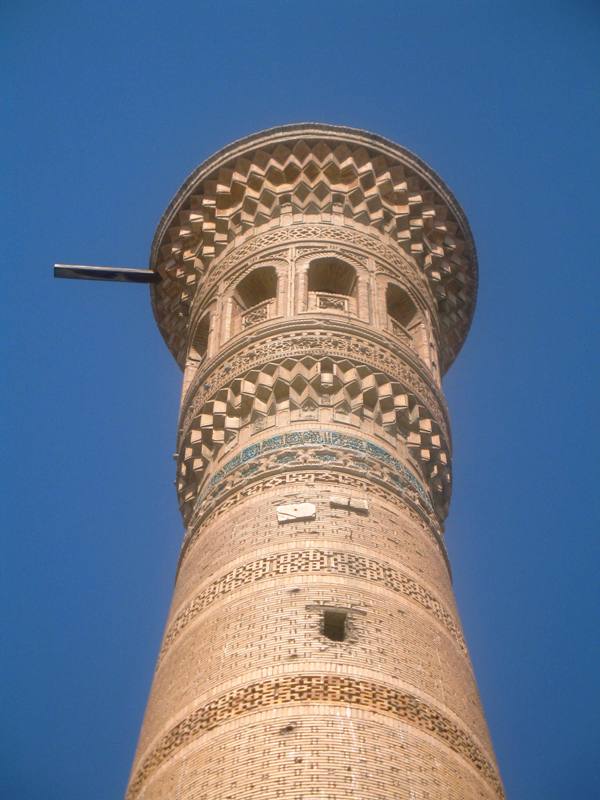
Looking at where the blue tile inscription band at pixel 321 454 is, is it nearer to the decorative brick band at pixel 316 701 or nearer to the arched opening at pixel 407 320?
the arched opening at pixel 407 320

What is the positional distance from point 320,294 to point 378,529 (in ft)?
8.52

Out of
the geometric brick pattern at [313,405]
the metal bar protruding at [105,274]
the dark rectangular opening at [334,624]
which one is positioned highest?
the metal bar protruding at [105,274]

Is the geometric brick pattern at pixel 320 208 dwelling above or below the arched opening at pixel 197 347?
above

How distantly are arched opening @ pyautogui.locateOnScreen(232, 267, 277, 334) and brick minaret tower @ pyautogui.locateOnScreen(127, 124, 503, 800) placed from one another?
2 cm

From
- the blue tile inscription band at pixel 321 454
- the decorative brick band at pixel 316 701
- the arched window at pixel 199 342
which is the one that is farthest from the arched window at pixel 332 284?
the decorative brick band at pixel 316 701

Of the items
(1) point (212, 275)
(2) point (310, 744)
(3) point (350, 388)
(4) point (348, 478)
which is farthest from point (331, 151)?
(2) point (310, 744)

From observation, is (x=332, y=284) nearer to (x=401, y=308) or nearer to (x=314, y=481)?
(x=401, y=308)

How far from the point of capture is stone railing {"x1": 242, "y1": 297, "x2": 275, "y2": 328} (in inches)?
335

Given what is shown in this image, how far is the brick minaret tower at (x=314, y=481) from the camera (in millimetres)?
5129

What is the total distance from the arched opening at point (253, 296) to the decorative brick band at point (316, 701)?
3.84 meters

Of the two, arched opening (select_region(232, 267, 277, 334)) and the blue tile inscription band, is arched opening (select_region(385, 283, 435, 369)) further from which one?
the blue tile inscription band

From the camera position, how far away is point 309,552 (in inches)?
242

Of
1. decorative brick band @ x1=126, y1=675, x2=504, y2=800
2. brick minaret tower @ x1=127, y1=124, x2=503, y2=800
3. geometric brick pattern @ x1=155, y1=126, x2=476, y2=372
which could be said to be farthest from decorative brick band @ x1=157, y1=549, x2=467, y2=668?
geometric brick pattern @ x1=155, y1=126, x2=476, y2=372

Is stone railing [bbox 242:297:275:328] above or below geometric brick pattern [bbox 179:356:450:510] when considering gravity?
above
